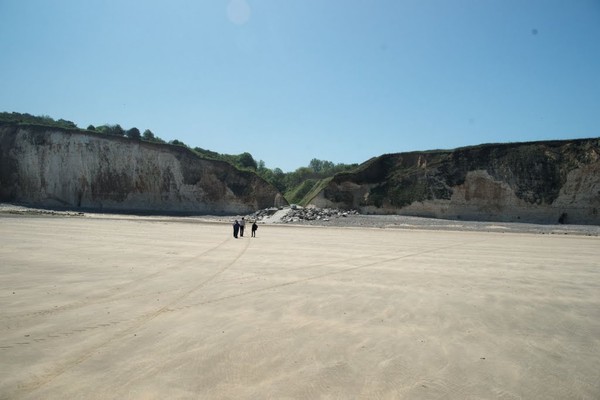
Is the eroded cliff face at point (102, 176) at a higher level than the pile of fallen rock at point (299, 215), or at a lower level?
higher

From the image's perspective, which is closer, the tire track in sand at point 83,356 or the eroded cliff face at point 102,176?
the tire track in sand at point 83,356

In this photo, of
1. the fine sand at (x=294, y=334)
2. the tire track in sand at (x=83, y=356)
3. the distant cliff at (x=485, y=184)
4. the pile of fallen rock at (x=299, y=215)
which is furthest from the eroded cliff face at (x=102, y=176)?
the tire track in sand at (x=83, y=356)

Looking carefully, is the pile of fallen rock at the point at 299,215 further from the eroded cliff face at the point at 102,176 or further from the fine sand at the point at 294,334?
the fine sand at the point at 294,334

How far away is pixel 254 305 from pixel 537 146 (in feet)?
161

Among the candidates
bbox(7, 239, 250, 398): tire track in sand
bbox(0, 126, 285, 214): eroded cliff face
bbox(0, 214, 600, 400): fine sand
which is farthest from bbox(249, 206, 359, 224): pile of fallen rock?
bbox(7, 239, 250, 398): tire track in sand

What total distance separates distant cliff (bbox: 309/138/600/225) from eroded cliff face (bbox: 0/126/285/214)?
57.2 ft

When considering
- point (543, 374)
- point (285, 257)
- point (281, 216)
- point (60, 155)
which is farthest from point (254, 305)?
point (60, 155)

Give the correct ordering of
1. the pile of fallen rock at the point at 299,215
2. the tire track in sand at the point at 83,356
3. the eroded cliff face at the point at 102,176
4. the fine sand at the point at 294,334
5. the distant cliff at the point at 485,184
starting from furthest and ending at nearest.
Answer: the eroded cliff face at the point at 102,176, the pile of fallen rock at the point at 299,215, the distant cliff at the point at 485,184, the fine sand at the point at 294,334, the tire track in sand at the point at 83,356

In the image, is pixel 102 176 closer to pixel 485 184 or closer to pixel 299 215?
pixel 299 215

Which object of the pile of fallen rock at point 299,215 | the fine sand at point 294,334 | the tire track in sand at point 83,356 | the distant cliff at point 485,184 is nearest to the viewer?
the tire track in sand at point 83,356

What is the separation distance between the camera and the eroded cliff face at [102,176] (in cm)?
5319

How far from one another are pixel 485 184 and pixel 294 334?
4539cm

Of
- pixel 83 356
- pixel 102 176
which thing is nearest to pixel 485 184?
pixel 83 356

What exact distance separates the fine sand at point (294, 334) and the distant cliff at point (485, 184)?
119 ft
